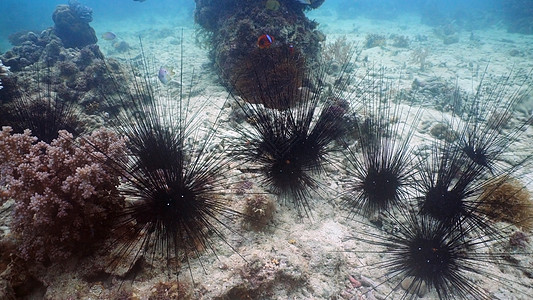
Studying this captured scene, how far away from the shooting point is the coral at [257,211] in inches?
113

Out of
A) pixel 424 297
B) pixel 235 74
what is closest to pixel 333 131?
pixel 424 297

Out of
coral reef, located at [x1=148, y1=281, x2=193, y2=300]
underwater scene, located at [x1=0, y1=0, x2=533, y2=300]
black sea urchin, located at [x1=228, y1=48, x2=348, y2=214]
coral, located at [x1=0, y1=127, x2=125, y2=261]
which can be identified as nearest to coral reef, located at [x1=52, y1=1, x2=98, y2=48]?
underwater scene, located at [x1=0, y1=0, x2=533, y2=300]

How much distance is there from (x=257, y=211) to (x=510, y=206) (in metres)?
3.77

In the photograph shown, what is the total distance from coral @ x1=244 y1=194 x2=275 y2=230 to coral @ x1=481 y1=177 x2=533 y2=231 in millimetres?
3077

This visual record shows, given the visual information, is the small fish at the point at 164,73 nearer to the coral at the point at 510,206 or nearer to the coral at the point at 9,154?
the coral at the point at 9,154

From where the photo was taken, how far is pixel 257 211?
9.33ft

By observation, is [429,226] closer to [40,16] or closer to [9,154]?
[9,154]

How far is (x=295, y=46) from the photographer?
6.86m

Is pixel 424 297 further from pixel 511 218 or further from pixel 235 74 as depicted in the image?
pixel 235 74

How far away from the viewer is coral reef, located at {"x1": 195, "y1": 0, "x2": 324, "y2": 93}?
22.0 feet

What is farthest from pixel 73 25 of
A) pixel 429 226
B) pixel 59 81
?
pixel 429 226

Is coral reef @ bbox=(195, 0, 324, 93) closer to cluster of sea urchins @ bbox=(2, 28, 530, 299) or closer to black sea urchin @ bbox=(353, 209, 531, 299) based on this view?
cluster of sea urchins @ bbox=(2, 28, 530, 299)

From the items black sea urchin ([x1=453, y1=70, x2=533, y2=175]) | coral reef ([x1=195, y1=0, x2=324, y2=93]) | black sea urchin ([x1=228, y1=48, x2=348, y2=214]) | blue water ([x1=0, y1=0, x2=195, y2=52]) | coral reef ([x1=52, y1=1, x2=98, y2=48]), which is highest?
blue water ([x1=0, y1=0, x2=195, y2=52])

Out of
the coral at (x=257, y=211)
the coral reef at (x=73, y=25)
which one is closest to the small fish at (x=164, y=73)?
the coral at (x=257, y=211)
